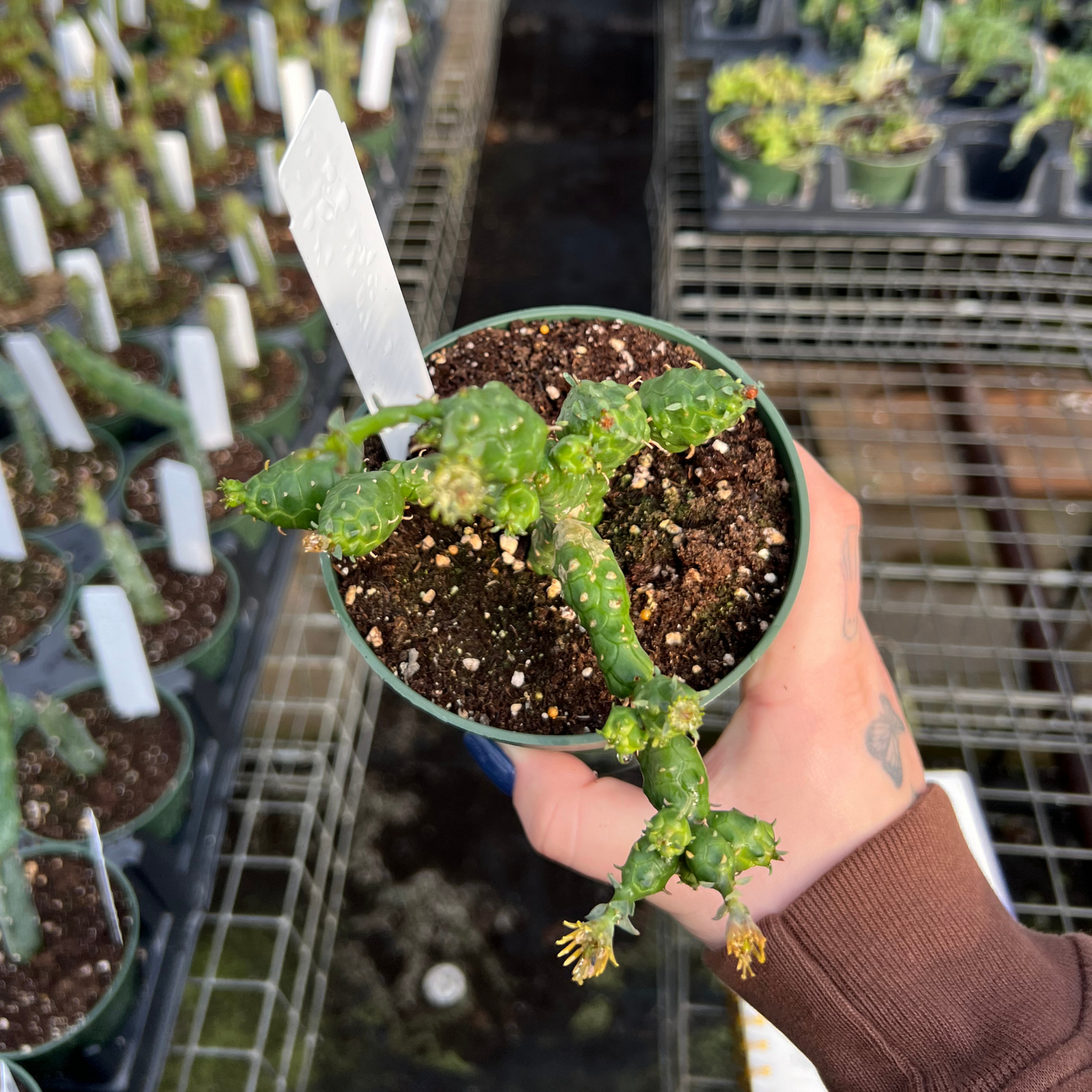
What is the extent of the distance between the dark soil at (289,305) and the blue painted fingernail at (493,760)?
106 cm

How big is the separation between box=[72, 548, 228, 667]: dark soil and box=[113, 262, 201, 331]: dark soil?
555mm

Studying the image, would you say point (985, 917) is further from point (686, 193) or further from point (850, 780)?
point (686, 193)

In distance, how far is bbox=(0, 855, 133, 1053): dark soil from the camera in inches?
38.8

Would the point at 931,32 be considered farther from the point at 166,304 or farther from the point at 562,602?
the point at 562,602

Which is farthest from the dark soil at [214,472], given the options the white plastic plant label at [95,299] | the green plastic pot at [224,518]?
the white plastic plant label at [95,299]

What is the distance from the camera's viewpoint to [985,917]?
2.78 feet

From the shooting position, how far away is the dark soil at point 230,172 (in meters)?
1.98

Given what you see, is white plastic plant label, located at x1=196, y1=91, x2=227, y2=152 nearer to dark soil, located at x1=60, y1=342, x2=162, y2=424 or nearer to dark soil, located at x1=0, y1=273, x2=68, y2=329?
dark soil, located at x1=0, y1=273, x2=68, y2=329

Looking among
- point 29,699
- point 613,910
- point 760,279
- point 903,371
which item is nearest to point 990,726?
point 903,371

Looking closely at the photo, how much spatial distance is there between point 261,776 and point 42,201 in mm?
1411

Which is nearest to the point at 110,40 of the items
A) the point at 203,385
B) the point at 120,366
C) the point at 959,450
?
the point at 120,366

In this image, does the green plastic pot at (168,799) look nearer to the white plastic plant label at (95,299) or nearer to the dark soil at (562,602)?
the dark soil at (562,602)

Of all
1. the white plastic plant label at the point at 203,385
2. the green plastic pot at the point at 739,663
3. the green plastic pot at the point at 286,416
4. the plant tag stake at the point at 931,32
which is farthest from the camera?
the plant tag stake at the point at 931,32

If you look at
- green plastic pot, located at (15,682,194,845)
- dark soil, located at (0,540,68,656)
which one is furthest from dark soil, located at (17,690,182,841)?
dark soil, located at (0,540,68,656)
